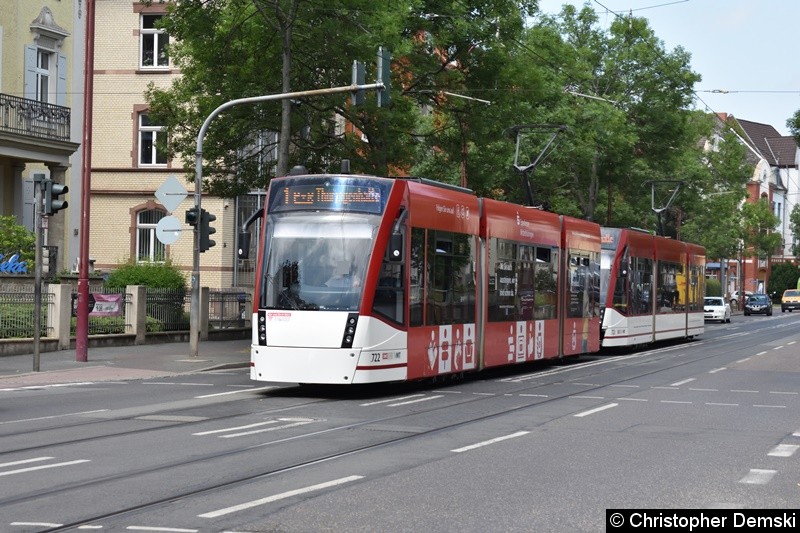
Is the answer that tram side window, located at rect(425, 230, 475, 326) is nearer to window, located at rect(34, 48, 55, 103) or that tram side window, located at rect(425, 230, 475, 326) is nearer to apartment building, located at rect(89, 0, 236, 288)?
window, located at rect(34, 48, 55, 103)

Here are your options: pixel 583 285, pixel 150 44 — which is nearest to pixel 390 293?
pixel 583 285

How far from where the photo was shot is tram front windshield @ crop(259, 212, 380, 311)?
18.1m

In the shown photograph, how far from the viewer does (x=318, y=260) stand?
18.3 meters

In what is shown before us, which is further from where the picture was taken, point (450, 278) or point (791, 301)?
point (791, 301)

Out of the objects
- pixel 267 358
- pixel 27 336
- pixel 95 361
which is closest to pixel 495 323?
pixel 267 358

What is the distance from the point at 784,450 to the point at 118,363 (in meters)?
16.3

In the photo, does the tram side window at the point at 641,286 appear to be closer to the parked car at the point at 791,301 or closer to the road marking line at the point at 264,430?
the road marking line at the point at 264,430

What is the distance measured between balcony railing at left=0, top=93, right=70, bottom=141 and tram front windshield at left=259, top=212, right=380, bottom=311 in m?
18.0

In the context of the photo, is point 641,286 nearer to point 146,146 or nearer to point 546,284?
point 546,284

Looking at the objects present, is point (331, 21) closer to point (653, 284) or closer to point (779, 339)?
point (653, 284)

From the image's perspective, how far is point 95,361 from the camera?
26.4m

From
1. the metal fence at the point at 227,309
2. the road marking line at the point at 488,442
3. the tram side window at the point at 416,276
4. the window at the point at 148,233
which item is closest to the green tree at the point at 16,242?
the metal fence at the point at 227,309

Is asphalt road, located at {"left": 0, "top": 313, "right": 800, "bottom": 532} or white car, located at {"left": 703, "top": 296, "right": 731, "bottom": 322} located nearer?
asphalt road, located at {"left": 0, "top": 313, "right": 800, "bottom": 532}

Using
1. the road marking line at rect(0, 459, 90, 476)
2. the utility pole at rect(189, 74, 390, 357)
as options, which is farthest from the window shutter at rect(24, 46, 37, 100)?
the road marking line at rect(0, 459, 90, 476)
